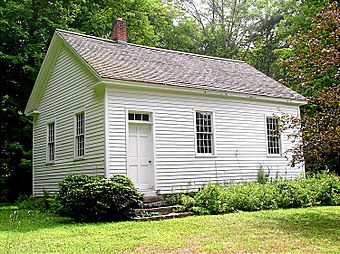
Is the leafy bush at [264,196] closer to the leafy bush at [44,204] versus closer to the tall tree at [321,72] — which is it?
the tall tree at [321,72]

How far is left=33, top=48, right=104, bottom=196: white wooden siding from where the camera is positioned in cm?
1389

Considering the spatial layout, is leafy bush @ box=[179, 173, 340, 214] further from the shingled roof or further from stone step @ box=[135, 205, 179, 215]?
the shingled roof

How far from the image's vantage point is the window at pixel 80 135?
14938 millimetres

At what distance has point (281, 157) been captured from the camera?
1742cm

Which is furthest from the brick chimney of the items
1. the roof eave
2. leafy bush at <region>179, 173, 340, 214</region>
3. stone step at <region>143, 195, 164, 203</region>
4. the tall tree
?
the tall tree

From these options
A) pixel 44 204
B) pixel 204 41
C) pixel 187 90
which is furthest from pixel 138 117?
pixel 204 41

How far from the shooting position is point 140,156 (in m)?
14.0

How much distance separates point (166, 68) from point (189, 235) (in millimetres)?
8680

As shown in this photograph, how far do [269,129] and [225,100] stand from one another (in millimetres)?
2623

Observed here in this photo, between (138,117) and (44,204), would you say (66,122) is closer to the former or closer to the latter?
(44,204)

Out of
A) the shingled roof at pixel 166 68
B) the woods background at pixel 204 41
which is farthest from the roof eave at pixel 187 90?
the woods background at pixel 204 41

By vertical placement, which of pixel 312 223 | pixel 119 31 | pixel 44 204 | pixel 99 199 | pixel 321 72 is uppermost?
pixel 119 31

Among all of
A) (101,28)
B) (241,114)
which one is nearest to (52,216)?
(241,114)

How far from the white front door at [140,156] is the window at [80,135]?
2.05 m
